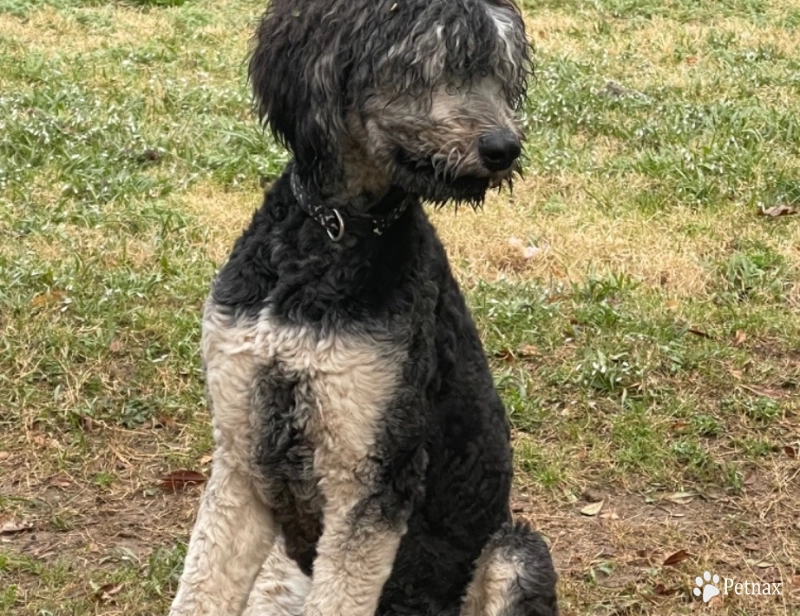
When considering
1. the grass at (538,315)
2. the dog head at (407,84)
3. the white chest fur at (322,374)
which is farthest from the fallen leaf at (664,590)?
the dog head at (407,84)

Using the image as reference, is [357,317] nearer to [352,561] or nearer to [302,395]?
[302,395]

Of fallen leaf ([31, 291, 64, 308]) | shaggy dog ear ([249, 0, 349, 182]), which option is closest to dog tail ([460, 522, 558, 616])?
shaggy dog ear ([249, 0, 349, 182])

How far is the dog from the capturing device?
A: 3.02 m

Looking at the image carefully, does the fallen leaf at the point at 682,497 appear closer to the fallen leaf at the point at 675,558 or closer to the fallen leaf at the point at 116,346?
the fallen leaf at the point at 675,558

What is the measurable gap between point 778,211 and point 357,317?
468 centimetres

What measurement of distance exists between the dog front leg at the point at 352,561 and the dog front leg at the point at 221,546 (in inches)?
9.5

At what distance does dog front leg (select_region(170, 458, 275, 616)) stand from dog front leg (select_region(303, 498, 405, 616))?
0.24 metres

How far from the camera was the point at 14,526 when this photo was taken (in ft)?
15.0

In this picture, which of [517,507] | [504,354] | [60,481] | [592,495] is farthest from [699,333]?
[60,481]

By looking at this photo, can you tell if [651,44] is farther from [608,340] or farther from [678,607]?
[678,607]

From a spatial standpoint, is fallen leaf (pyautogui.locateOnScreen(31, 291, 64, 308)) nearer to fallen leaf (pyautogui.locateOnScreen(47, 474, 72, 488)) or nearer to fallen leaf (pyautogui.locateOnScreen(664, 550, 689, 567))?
fallen leaf (pyautogui.locateOnScreen(47, 474, 72, 488))

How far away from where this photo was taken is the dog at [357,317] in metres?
3.02

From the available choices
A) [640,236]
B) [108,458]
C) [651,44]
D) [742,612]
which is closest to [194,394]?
[108,458]

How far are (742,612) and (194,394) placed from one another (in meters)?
2.38
